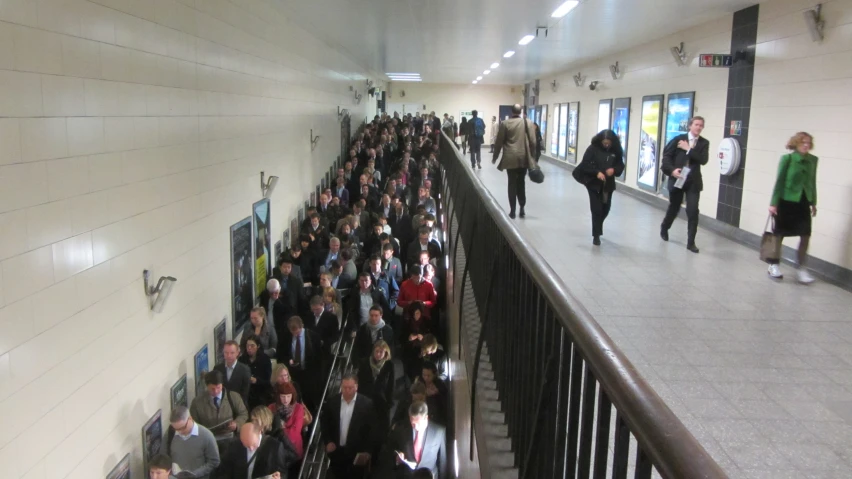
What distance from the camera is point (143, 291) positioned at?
515cm

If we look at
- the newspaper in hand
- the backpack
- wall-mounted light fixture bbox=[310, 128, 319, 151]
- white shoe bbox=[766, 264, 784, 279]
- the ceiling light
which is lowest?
white shoe bbox=[766, 264, 784, 279]

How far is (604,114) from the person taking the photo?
18109mm

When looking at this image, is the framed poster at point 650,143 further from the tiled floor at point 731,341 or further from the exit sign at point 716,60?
the tiled floor at point 731,341

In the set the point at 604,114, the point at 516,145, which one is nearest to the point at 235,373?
the point at 516,145

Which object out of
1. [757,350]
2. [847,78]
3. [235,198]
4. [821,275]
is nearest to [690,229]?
[821,275]

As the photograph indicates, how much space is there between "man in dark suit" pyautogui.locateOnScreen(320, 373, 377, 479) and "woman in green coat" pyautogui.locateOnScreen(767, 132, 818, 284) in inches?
186

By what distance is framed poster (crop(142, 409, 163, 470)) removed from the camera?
5203 mm

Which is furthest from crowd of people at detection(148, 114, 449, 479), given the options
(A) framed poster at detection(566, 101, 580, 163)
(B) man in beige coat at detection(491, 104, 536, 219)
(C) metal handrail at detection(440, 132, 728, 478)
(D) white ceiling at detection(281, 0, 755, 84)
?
(A) framed poster at detection(566, 101, 580, 163)

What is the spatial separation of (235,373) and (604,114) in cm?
1443

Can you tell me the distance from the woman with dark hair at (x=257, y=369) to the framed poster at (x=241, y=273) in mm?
1159

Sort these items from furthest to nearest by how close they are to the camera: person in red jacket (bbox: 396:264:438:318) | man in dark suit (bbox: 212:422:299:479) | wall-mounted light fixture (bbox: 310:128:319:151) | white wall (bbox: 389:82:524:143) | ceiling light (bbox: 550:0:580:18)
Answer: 1. white wall (bbox: 389:82:524:143)
2. wall-mounted light fixture (bbox: 310:128:319:151)
3. ceiling light (bbox: 550:0:580:18)
4. person in red jacket (bbox: 396:264:438:318)
5. man in dark suit (bbox: 212:422:299:479)

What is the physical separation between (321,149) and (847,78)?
30.2 ft

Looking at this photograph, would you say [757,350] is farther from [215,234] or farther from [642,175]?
[642,175]

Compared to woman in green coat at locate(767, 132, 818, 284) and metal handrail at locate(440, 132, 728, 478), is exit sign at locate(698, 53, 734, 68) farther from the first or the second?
metal handrail at locate(440, 132, 728, 478)
